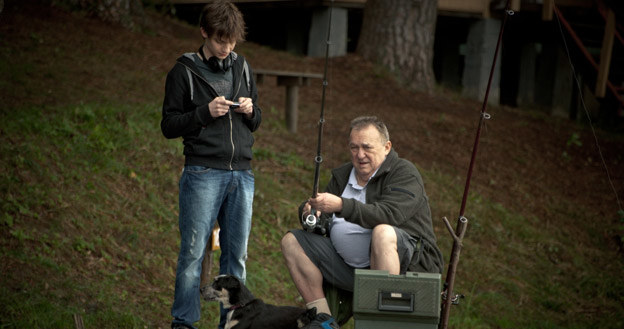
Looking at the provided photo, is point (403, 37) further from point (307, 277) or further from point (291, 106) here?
point (307, 277)

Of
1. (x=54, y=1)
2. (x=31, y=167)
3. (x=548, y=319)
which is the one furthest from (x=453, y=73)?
(x=31, y=167)

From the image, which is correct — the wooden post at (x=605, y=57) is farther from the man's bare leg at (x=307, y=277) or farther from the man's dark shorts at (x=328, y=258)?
the man's bare leg at (x=307, y=277)

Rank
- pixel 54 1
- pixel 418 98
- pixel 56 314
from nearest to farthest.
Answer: pixel 56 314 < pixel 54 1 < pixel 418 98

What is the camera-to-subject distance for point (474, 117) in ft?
37.2

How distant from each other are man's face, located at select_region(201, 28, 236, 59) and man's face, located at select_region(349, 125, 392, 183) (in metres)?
0.82

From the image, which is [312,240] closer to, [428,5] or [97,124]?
[97,124]

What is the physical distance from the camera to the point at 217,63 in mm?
4301

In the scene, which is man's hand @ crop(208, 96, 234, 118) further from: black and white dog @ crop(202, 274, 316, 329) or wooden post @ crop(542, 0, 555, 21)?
wooden post @ crop(542, 0, 555, 21)

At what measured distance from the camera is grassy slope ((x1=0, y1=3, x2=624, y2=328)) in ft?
17.0

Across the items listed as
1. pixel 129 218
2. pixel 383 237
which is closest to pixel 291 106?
pixel 129 218

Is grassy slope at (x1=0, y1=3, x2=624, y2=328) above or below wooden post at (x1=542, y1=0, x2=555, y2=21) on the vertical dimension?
below

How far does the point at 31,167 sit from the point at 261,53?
673 cm

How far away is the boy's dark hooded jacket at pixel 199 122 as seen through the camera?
4.18m

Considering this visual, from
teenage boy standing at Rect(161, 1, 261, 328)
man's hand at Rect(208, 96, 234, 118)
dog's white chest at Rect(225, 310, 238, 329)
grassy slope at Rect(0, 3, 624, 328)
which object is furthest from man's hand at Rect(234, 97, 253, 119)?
grassy slope at Rect(0, 3, 624, 328)
